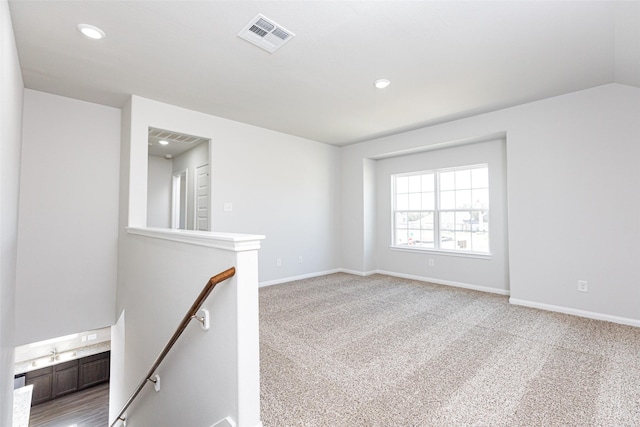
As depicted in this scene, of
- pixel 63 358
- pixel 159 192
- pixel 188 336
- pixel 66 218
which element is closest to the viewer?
pixel 188 336

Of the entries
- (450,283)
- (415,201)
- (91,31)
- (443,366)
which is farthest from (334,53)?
(450,283)

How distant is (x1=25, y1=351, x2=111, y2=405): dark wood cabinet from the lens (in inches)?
210

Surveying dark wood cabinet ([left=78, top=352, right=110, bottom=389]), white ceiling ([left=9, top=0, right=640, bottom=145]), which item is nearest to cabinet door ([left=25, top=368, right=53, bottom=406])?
dark wood cabinet ([left=78, top=352, right=110, bottom=389])

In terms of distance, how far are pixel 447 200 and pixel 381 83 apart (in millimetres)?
2718

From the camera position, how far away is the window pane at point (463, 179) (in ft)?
15.8

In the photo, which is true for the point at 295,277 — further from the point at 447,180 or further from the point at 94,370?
the point at 94,370

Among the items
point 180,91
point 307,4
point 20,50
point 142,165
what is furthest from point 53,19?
point 307,4

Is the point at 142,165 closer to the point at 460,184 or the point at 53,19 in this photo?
the point at 53,19

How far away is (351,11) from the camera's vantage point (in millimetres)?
2086

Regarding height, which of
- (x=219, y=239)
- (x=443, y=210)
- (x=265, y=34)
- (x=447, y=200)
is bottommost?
(x=219, y=239)

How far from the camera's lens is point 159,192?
6570 millimetres

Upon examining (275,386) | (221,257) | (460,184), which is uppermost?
(460,184)

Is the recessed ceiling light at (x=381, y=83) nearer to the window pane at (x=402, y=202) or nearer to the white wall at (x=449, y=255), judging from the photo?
the white wall at (x=449, y=255)

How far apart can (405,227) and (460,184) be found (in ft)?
4.28
